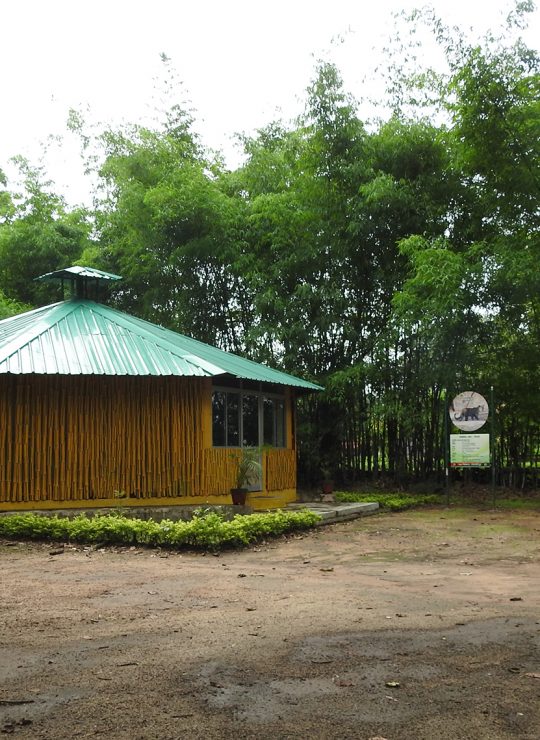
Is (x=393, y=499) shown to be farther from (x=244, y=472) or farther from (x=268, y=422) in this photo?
(x=244, y=472)

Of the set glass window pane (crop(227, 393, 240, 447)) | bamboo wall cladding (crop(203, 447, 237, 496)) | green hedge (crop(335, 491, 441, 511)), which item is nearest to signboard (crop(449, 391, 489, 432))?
green hedge (crop(335, 491, 441, 511))

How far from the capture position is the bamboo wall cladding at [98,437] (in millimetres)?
10289

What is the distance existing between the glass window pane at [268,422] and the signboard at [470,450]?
3151 millimetres

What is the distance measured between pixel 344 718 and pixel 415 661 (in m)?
0.88

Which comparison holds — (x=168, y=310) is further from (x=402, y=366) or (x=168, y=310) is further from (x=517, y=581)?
(x=517, y=581)

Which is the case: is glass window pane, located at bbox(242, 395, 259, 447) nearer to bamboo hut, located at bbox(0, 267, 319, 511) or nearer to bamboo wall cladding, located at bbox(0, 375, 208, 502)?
bamboo hut, located at bbox(0, 267, 319, 511)

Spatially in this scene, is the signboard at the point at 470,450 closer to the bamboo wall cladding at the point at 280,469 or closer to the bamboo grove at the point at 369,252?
the bamboo grove at the point at 369,252

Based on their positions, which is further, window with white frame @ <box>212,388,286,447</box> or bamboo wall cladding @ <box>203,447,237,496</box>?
window with white frame @ <box>212,388,286,447</box>

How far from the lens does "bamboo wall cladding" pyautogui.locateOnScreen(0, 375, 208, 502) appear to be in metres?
10.3

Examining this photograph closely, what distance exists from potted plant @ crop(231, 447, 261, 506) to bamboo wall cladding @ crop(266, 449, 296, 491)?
37.1 inches

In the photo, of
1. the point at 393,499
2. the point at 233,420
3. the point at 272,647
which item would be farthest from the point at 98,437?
the point at 272,647

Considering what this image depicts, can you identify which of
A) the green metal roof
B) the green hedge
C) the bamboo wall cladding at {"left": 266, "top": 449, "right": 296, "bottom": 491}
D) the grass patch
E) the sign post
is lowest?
the green hedge

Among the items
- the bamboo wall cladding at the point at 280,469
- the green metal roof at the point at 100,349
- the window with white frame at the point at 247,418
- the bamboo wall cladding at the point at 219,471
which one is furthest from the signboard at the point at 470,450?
the bamboo wall cladding at the point at 219,471

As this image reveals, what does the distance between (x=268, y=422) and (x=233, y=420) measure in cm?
112
